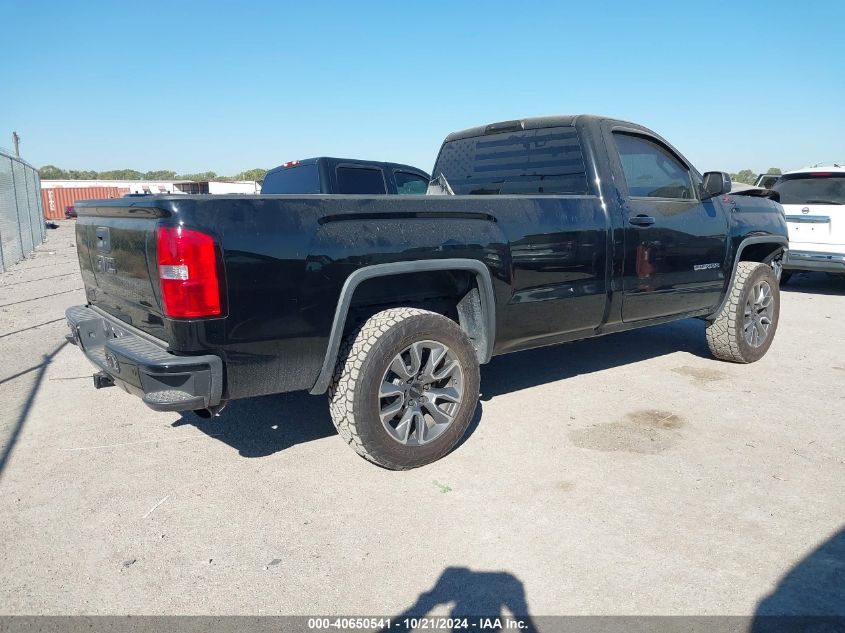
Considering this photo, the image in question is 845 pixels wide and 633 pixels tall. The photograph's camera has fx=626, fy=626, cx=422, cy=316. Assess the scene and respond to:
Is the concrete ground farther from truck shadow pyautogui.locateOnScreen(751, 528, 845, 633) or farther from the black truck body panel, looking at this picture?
the black truck body panel

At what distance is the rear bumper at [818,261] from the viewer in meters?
8.97

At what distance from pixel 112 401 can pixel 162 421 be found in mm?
685

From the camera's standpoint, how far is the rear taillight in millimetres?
2775

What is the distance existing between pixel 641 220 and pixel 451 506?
2.54 m

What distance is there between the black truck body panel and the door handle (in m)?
0.03

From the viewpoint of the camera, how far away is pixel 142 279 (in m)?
3.07

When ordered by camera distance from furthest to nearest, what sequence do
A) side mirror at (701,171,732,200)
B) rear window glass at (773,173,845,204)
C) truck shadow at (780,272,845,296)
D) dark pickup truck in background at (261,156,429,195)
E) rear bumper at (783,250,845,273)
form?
truck shadow at (780,272,845,296) → rear window glass at (773,173,845,204) → rear bumper at (783,250,845,273) → dark pickup truck in background at (261,156,429,195) → side mirror at (701,171,732,200)

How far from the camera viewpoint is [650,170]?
16.2 feet

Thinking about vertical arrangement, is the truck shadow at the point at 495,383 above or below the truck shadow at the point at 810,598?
above

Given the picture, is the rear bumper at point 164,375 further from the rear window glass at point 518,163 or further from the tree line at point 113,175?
the tree line at point 113,175

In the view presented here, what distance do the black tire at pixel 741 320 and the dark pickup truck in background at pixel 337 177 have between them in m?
4.24

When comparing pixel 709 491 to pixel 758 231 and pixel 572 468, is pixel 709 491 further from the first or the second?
pixel 758 231

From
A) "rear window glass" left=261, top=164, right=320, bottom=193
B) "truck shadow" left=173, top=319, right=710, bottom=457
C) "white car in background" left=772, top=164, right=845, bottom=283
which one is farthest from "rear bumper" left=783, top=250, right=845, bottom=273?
"rear window glass" left=261, top=164, right=320, bottom=193

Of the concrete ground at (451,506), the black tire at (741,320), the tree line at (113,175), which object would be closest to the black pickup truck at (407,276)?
the black tire at (741,320)
